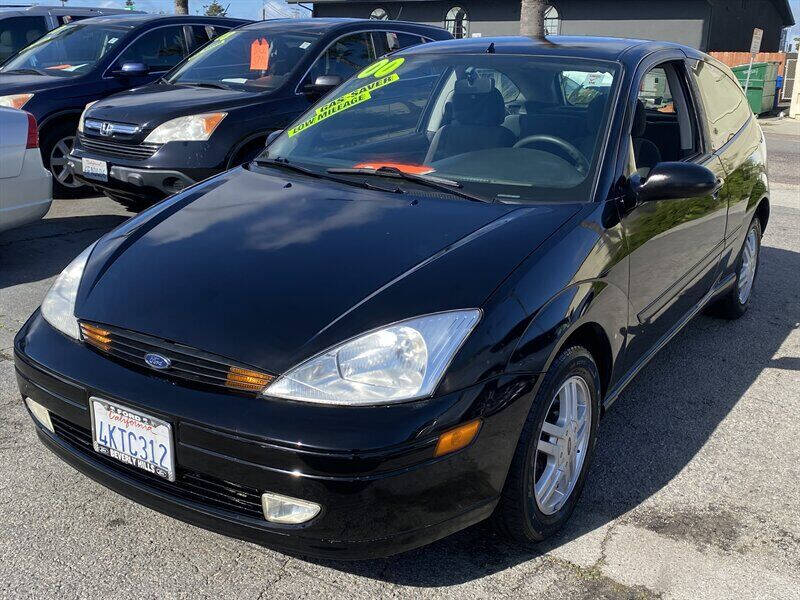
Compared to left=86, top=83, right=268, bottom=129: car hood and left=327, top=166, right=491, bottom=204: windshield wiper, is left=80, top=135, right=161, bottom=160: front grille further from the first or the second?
left=327, top=166, right=491, bottom=204: windshield wiper

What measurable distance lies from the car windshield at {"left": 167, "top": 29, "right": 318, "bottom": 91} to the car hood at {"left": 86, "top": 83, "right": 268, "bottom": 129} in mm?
264

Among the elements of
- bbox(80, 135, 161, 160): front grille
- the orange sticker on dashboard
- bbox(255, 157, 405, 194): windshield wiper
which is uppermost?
the orange sticker on dashboard

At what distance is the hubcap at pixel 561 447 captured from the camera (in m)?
2.80

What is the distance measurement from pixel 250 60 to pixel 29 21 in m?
5.24

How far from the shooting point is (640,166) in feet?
11.9

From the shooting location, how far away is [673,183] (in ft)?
10.6

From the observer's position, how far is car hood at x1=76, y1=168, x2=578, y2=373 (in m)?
2.49

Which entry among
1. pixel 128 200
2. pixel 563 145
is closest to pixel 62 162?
pixel 128 200

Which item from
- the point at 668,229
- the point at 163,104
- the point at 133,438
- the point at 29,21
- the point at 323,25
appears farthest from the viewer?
the point at 29,21

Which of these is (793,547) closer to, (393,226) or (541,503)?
(541,503)

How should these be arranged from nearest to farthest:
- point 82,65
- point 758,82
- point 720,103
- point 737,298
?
point 720,103
point 737,298
point 82,65
point 758,82

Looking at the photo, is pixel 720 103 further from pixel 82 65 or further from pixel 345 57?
pixel 82 65

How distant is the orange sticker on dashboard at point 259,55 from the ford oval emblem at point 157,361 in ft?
17.8

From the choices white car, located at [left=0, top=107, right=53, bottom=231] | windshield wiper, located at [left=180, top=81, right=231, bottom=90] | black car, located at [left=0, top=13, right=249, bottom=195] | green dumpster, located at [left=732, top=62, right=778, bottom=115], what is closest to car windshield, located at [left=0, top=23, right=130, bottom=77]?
black car, located at [left=0, top=13, right=249, bottom=195]
